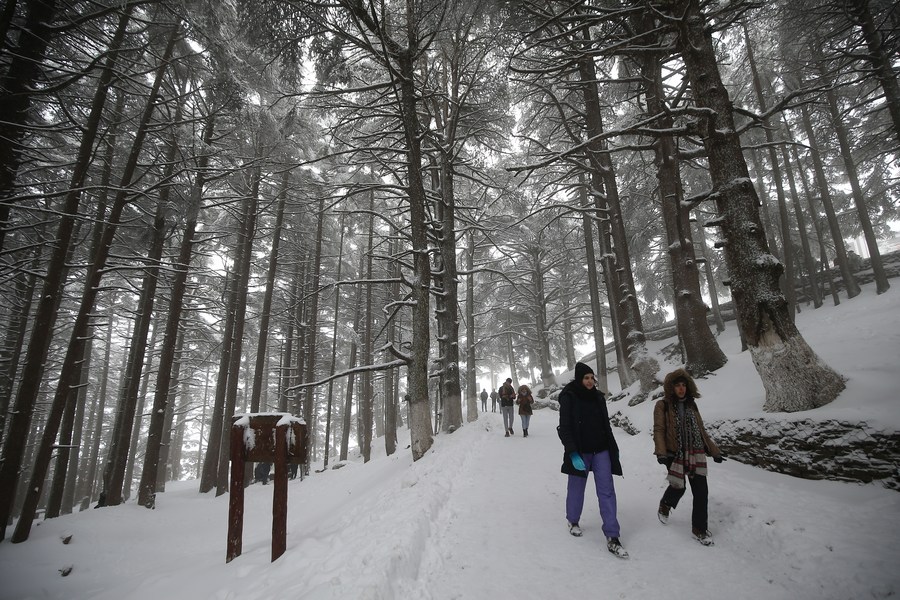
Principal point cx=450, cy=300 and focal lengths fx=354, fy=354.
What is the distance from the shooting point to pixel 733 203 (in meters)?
5.44

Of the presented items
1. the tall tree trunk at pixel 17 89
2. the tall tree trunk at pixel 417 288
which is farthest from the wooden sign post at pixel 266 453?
the tall tree trunk at pixel 17 89

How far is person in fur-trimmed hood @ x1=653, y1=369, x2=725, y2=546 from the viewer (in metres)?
3.72

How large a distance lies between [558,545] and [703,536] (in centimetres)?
145

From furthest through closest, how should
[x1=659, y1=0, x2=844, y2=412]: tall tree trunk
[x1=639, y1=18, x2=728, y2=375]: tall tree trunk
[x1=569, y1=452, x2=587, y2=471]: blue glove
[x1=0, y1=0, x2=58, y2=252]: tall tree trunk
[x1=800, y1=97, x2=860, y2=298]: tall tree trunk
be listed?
[x1=800, y1=97, x2=860, y2=298]: tall tree trunk → [x1=639, y1=18, x2=728, y2=375]: tall tree trunk → [x1=0, y1=0, x2=58, y2=252]: tall tree trunk → [x1=659, y1=0, x2=844, y2=412]: tall tree trunk → [x1=569, y1=452, x2=587, y2=471]: blue glove

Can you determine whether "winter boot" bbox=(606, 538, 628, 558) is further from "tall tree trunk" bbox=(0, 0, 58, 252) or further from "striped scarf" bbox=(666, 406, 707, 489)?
"tall tree trunk" bbox=(0, 0, 58, 252)

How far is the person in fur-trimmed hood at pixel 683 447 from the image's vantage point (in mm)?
3719

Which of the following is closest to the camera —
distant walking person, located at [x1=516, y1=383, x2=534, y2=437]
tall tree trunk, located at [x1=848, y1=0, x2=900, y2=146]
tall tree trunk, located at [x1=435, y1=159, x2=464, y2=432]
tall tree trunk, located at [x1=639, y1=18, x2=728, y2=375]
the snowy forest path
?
the snowy forest path

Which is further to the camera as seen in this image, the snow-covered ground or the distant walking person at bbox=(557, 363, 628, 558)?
the distant walking person at bbox=(557, 363, 628, 558)

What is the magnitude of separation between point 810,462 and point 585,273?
61.0ft

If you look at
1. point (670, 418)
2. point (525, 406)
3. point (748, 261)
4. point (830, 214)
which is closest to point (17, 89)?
point (670, 418)

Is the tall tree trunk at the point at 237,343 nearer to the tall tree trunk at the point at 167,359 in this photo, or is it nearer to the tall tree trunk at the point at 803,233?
the tall tree trunk at the point at 167,359

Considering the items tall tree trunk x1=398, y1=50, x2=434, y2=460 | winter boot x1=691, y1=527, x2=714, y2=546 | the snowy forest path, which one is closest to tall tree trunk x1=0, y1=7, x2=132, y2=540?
tall tree trunk x1=398, y1=50, x2=434, y2=460

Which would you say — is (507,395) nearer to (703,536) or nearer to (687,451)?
(687,451)

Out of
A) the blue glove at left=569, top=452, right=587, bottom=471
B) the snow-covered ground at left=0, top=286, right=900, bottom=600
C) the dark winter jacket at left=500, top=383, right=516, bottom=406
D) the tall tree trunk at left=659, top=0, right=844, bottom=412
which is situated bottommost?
the snow-covered ground at left=0, top=286, right=900, bottom=600
